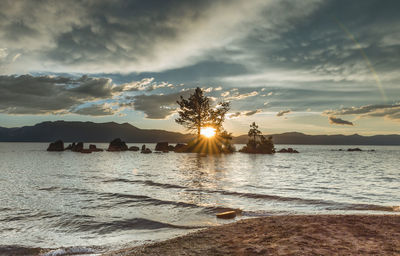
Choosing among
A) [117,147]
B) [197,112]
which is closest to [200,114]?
[197,112]

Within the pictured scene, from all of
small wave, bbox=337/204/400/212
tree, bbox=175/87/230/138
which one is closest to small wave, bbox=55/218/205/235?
small wave, bbox=337/204/400/212

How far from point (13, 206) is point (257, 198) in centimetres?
1468

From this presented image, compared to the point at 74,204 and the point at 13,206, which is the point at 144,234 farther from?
the point at 13,206

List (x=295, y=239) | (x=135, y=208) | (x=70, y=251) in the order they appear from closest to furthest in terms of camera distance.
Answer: (x=295, y=239)
(x=70, y=251)
(x=135, y=208)

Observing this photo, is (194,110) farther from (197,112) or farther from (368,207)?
(368,207)

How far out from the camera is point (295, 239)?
6.95 metres

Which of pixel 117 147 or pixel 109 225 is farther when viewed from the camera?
pixel 117 147

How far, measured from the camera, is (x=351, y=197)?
54.0 ft

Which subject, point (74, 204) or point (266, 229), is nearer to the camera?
point (266, 229)

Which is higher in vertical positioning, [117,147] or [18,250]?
[117,147]

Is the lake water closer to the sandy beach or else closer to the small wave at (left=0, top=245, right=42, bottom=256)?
the small wave at (left=0, top=245, right=42, bottom=256)

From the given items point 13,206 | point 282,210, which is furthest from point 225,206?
point 13,206

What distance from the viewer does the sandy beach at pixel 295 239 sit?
617 cm

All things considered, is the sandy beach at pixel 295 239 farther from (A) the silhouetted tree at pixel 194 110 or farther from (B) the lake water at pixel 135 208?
(A) the silhouetted tree at pixel 194 110
